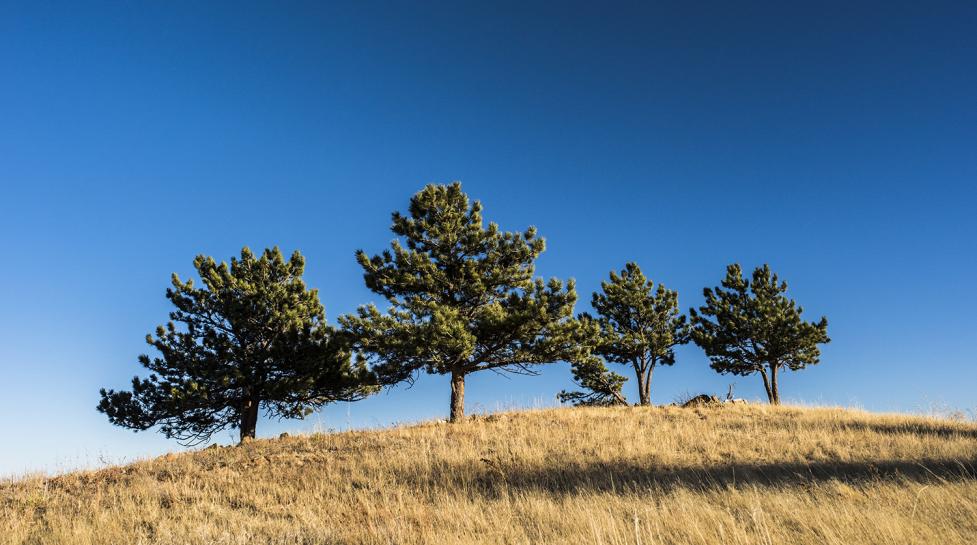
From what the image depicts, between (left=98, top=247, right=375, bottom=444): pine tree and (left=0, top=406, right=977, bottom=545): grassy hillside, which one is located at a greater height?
(left=98, top=247, right=375, bottom=444): pine tree

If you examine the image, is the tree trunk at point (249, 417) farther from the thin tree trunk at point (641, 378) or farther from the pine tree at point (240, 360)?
the thin tree trunk at point (641, 378)

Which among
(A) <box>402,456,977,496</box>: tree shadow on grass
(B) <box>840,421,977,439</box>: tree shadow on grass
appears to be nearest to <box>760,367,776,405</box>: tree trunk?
(B) <box>840,421,977,439</box>: tree shadow on grass

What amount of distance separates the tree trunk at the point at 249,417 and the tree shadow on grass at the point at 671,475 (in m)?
13.7

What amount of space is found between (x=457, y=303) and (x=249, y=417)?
9930 millimetres

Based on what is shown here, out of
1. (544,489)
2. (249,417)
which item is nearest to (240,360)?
(249,417)

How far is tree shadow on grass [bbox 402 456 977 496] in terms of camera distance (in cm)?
863

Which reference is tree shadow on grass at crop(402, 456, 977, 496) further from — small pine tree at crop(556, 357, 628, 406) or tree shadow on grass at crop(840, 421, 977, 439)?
small pine tree at crop(556, 357, 628, 406)

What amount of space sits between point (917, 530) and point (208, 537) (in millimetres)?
8176

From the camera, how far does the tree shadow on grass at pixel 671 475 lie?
8633 mm

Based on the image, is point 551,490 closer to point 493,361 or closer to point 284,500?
point 284,500

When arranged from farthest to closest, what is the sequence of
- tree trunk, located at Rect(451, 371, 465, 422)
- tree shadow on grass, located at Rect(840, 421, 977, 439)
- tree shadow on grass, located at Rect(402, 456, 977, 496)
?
1. tree trunk, located at Rect(451, 371, 465, 422)
2. tree shadow on grass, located at Rect(840, 421, 977, 439)
3. tree shadow on grass, located at Rect(402, 456, 977, 496)

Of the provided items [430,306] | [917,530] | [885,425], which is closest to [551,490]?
[917,530]

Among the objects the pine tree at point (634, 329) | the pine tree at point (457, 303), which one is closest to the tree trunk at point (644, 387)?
the pine tree at point (634, 329)

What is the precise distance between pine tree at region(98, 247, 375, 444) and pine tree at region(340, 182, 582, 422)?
11.1 ft
